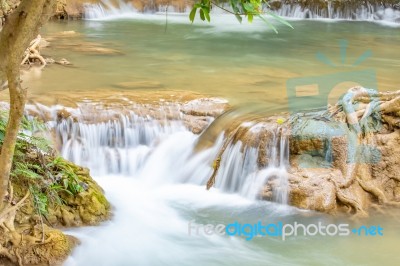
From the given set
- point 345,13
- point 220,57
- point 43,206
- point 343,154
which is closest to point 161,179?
point 343,154

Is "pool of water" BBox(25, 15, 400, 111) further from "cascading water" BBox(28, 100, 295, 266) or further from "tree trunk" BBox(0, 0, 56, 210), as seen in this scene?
"tree trunk" BBox(0, 0, 56, 210)

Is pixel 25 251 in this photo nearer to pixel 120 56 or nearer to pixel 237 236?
pixel 237 236

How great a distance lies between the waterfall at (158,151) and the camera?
5855 mm

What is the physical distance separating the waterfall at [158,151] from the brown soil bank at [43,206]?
1.32 m

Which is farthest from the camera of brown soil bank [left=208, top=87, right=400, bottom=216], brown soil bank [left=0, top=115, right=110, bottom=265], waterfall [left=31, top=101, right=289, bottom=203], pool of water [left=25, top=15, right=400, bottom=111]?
pool of water [left=25, top=15, right=400, bottom=111]

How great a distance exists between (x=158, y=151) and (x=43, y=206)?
7.81 feet

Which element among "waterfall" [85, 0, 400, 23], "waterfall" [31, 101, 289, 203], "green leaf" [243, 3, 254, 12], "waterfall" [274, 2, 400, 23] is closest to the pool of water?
"waterfall" [31, 101, 289, 203]

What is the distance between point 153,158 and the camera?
Answer: 6.48 meters

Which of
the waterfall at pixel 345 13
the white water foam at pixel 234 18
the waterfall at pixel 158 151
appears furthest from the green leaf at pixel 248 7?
the waterfall at pixel 345 13

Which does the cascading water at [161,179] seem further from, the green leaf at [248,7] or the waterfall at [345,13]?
the waterfall at [345,13]

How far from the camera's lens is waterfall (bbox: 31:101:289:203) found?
5855 mm

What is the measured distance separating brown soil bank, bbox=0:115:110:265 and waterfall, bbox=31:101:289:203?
132cm

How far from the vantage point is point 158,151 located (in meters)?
6.55

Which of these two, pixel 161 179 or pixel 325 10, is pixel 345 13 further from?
pixel 161 179
